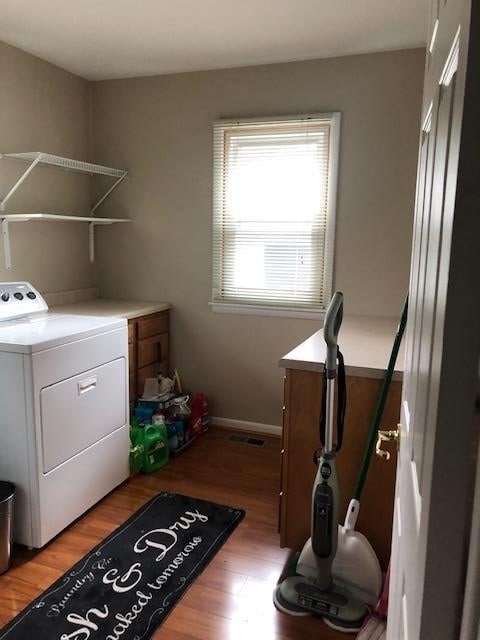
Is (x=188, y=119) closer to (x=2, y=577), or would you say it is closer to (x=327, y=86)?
(x=327, y=86)

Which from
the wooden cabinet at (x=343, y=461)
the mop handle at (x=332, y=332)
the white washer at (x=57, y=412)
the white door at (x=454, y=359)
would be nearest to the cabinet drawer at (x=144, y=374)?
the white washer at (x=57, y=412)

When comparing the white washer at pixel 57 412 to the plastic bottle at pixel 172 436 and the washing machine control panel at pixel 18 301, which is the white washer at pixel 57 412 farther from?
the plastic bottle at pixel 172 436

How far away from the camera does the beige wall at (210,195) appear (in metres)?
2.98

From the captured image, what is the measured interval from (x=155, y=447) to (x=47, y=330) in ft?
3.34

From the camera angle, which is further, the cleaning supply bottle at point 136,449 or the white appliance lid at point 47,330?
the cleaning supply bottle at point 136,449

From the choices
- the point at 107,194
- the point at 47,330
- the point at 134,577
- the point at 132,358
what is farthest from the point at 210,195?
the point at 134,577

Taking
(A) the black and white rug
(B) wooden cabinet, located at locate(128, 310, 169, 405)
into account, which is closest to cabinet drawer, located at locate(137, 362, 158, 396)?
(B) wooden cabinet, located at locate(128, 310, 169, 405)

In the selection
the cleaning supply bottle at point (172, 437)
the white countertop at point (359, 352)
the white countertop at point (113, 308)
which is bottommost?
the cleaning supply bottle at point (172, 437)

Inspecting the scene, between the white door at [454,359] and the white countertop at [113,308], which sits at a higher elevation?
the white door at [454,359]

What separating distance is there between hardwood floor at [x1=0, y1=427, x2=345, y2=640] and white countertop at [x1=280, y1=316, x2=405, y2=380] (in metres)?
0.88

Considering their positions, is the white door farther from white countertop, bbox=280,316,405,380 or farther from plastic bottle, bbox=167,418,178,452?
plastic bottle, bbox=167,418,178,452

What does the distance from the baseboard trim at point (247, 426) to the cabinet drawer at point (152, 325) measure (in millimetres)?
779

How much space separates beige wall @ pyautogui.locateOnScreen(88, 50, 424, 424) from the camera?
298 cm

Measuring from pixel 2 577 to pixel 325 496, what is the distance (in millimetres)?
1377
